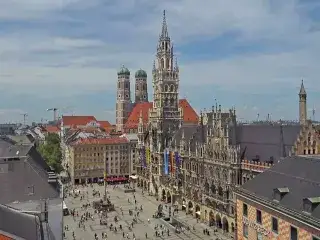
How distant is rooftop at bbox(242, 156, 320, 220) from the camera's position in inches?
1756

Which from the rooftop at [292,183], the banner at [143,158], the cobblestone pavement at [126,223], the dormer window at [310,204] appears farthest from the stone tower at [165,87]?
the dormer window at [310,204]

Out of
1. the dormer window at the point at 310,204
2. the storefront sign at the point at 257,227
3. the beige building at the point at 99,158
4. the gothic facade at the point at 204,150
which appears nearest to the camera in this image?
the dormer window at the point at 310,204

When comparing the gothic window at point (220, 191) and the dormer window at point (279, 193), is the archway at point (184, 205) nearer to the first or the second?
the gothic window at point (220, 191)

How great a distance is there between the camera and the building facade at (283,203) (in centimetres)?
4225

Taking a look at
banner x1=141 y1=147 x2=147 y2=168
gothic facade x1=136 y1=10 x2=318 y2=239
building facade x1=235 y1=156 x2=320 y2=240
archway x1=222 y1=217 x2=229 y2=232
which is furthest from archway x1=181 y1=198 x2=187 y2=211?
building facade x1=235 y1=156 x2=320 y2=240

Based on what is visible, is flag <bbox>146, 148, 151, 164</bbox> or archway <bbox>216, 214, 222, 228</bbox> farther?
flag <bbox>146, 148, 151, 164</bbox>

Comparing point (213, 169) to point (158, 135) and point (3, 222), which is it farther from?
point (3, 222)

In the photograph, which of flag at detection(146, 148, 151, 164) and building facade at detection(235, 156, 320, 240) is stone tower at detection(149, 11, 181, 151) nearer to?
flag at detection(146, 148, 151, 164)

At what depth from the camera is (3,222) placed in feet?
88.1

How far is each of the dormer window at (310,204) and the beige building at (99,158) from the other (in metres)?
129

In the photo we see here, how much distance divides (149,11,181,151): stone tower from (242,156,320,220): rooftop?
89919 millimetres

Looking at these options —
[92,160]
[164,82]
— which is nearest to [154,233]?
[164,82]

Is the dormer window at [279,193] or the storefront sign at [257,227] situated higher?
the dormer window at [279,193]

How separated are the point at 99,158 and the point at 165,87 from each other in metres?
42.9
